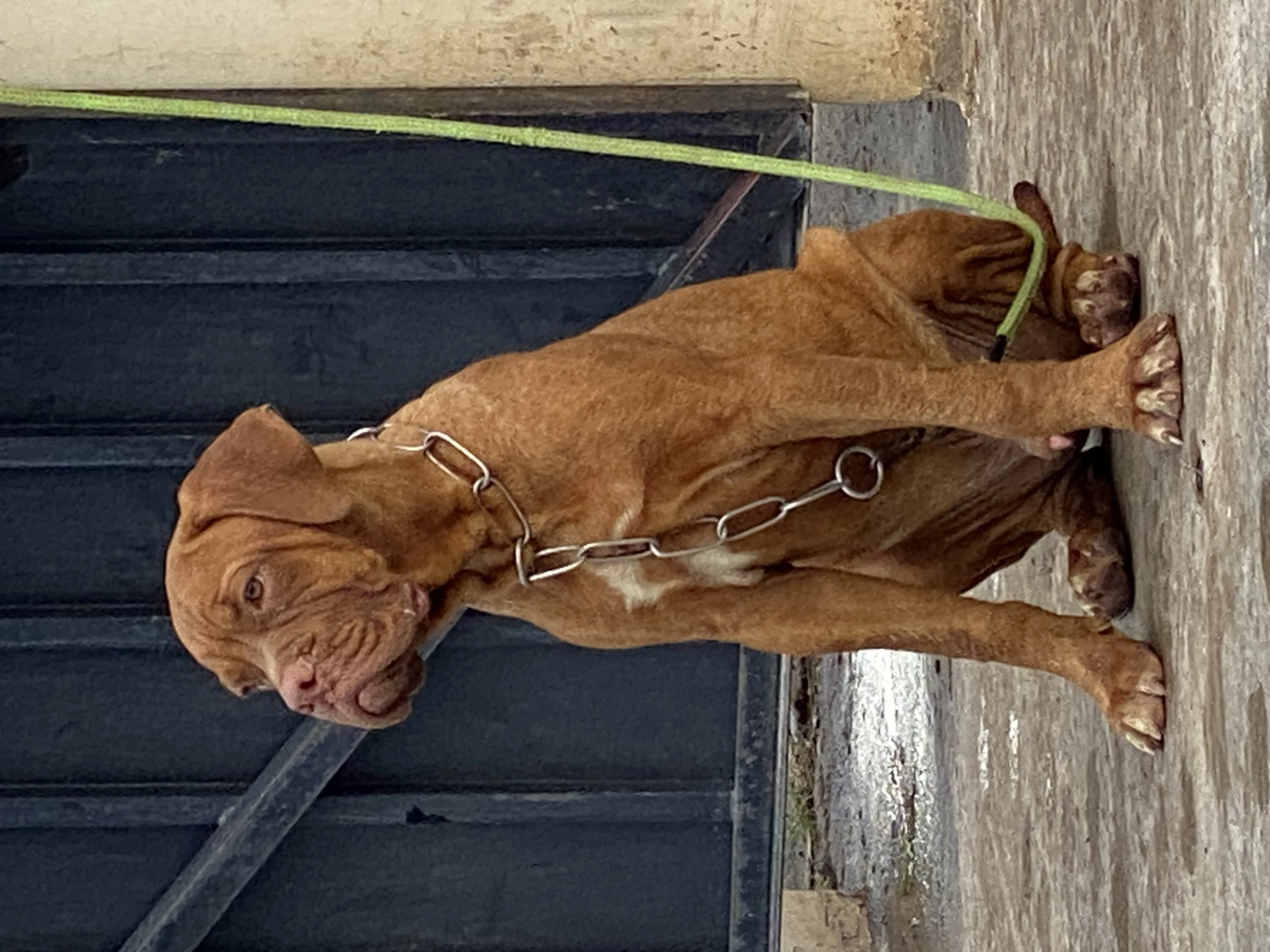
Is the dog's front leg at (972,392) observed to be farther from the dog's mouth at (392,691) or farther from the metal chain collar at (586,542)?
the dog's mouth at (392,691)

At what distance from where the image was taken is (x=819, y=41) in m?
4.72

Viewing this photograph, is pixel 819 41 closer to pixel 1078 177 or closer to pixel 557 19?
pixel 557 19

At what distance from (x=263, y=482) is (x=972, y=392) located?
1222mm

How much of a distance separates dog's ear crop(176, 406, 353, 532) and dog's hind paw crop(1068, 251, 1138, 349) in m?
1.48

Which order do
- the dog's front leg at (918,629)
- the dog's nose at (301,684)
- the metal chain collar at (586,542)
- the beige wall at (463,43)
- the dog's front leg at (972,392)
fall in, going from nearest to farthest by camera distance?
the dog's nose at (301,684), the dog's front leg at (972,392), the metal chain collar at (586,542), the dog's front leg at (918,629), the beige wall at (463,43)

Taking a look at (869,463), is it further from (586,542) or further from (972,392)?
(586,542)

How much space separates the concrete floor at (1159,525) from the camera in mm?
2469

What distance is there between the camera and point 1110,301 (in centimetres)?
309

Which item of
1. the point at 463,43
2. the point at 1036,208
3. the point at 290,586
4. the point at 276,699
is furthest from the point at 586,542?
the point at 276,699

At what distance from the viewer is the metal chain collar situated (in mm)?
2832

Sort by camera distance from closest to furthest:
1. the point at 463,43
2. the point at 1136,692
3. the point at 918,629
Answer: the point at 1136,692 → the point at 918,629 → the point at 463,43

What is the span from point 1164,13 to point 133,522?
12.1ft

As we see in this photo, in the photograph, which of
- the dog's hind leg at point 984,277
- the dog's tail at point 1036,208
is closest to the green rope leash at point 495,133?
the dog's hind leg at point 984,277

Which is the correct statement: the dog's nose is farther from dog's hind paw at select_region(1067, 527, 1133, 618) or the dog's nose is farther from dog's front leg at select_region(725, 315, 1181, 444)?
dog's hind paw at select_region(1067, 527, 1133, 618)
